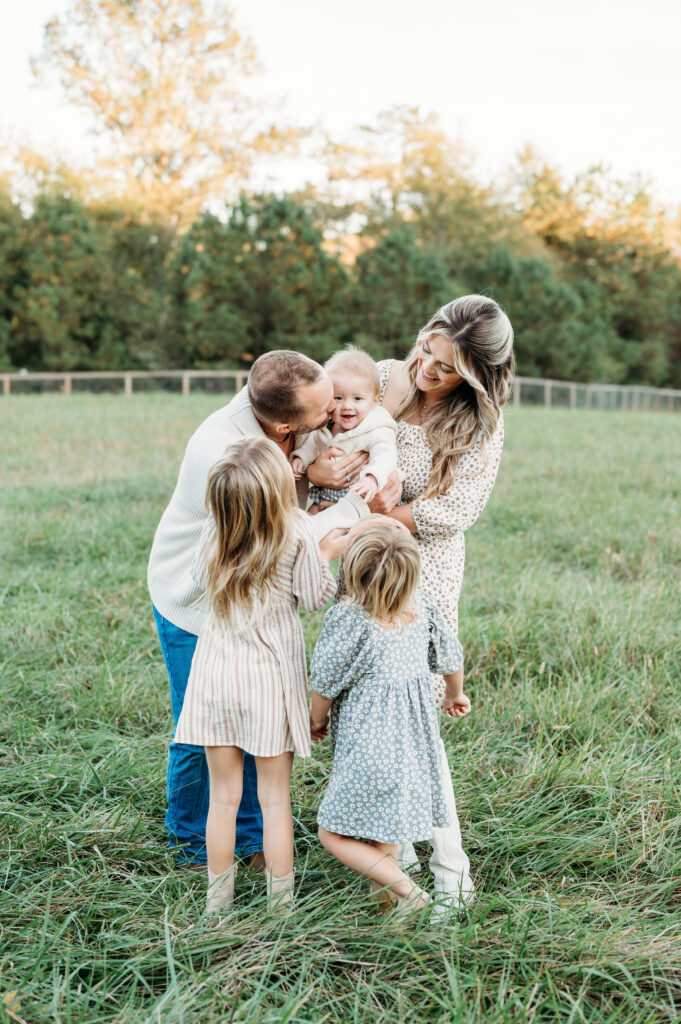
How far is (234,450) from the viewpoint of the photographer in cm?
229

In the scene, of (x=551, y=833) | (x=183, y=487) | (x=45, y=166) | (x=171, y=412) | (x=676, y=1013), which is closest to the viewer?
(x=676, y=1013)

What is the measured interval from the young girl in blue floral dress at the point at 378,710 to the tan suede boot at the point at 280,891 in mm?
159

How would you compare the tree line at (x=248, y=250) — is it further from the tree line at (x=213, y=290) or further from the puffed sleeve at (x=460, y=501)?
the puffed sleeve at (x=460, y=501)

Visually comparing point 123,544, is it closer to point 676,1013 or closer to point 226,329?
point 676,1013

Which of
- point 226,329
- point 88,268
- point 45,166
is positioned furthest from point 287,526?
point 45,166

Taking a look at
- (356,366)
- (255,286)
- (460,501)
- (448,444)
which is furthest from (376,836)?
(255,286)

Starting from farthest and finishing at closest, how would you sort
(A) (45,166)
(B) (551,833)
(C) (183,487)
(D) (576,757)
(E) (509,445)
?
(A) (45,166)
(E) (509,445)
(D) (576,757)
(B) (551,833)
(C) (183,487)

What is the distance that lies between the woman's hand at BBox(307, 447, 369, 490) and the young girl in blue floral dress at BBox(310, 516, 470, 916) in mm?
217

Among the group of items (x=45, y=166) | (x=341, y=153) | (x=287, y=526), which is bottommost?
(x=287, y=526)

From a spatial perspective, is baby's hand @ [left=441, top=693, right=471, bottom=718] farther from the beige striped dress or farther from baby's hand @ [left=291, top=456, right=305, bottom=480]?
baby's hand @ [left=291, top=456, right=305, bottom=480]

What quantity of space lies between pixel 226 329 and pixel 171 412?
1057 cm

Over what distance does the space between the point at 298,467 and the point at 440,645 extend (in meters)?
0.70

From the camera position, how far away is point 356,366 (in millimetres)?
2688

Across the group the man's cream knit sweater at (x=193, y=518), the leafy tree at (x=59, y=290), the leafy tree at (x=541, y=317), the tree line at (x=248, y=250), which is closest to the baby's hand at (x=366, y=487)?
the man's cream knit sweater at (x=193, y=518)
